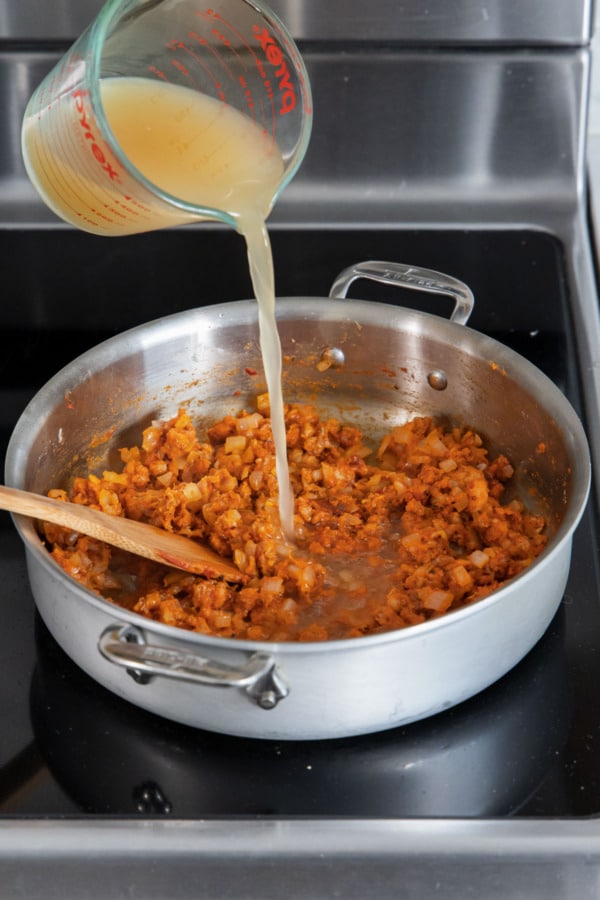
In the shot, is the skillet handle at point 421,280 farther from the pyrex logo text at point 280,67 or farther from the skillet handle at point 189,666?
the skillet handle at point 189,666

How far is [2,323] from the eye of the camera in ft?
5.44

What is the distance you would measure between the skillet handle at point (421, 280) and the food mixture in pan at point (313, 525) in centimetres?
16

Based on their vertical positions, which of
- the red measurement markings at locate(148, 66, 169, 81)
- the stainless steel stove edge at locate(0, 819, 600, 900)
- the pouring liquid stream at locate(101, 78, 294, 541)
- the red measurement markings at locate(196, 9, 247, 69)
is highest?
the red measurement markings at locate(196, 9, 247, 69)

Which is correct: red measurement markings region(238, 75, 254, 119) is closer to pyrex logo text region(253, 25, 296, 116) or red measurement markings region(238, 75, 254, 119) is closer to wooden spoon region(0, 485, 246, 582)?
pyrex logo text region(253, 25, 296, 116)

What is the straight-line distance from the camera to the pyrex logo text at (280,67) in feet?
4.16

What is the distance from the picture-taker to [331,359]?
1552 mm

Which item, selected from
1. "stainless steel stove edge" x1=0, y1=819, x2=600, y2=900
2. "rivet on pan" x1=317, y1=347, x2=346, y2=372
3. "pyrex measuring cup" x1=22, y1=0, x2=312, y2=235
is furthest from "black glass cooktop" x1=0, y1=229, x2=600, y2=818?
"pyrex measuring cup" x1=22, y1=0, x2=312, y2=235

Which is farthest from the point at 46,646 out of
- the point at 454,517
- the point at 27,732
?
the point at 454,517

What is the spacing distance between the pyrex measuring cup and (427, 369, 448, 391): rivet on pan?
381 mm

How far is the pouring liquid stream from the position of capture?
1.13 m

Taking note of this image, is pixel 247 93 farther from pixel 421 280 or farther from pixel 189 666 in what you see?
pixel 189 666

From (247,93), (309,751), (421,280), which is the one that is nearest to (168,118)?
(247,93)

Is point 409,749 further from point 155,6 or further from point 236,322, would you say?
point 155,6

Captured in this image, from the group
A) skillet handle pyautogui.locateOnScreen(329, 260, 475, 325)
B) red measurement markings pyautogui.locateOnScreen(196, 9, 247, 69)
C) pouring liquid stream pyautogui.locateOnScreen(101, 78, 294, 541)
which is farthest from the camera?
skillet handle pyautogui.locateOnScreen(329, 260, 475, 325)
